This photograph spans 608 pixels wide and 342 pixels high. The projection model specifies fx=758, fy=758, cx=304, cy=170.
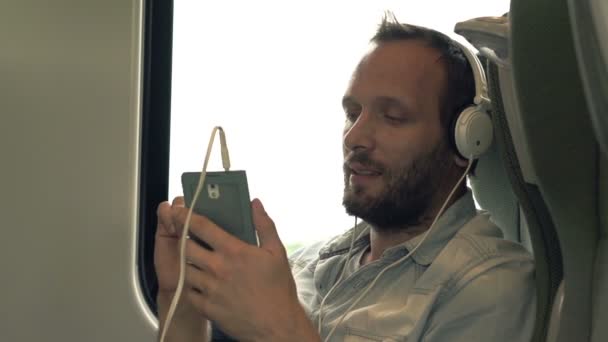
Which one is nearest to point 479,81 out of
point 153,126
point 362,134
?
point 362,134

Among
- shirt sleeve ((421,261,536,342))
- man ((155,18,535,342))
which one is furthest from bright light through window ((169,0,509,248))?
shirt sleeve ((421,261,536,342))

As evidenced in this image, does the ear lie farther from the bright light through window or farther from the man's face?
the bright light through window

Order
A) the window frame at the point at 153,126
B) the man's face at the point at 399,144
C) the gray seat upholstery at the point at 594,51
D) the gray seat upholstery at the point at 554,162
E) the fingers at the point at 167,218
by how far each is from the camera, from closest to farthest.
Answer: the gray seat upholstery at the point at 594,51 → the gray seat upholstery at the point at 554,162 → the fingers at the point at 167,218 → the man's face at the point at 399,144 → the window frame at the point at 153,126

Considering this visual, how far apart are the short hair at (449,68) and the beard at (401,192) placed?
61mm

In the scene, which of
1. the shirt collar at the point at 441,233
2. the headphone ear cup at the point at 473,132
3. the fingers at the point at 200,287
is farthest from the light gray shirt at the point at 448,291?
the fingers at the point at 200,287

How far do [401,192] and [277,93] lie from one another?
537 mm

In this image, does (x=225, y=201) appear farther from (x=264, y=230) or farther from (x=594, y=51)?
(x=594, y=51)

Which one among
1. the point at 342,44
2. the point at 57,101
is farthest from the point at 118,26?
the point at 342,44

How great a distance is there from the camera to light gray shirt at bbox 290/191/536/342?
988 mm

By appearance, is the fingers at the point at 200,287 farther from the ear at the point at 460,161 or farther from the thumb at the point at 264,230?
the ear at the point at 460,161

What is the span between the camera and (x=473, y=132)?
1.10 metres

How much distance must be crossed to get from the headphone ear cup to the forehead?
84mm

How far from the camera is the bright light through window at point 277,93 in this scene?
5.31 ft

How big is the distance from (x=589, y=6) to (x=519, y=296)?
546 millimetres
